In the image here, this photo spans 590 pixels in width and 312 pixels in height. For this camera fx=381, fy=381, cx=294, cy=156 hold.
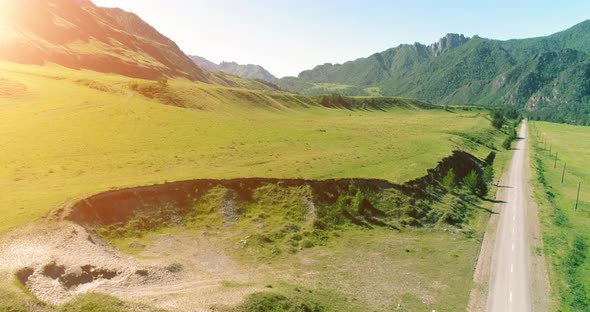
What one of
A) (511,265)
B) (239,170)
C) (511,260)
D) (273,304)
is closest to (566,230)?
(511,260)

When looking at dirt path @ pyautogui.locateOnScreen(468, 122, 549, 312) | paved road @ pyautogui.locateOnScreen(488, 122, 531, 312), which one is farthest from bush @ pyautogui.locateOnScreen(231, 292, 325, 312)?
paved road @ pyautogui.locateOnScreen(488, 122, 531, 312)

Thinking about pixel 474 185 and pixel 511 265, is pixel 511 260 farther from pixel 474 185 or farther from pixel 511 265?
pixel 474 185

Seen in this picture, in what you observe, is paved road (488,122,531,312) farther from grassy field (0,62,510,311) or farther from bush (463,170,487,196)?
bush (463,170,487,196)

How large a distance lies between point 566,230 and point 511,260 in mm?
23840

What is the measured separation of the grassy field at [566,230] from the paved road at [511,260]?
3.22 metres

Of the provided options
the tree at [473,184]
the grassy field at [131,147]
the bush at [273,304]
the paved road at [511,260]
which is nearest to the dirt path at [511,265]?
the paved road at [511,260]

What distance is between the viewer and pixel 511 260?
186 ft

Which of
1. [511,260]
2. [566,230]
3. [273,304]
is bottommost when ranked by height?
[566,230]

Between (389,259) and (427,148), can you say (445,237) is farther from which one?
(427,148)

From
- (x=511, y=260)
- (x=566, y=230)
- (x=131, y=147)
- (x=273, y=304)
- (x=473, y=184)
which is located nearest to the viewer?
(x=273, y=304)

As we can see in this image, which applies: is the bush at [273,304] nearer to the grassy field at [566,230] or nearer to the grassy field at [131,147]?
the grassy field at [131,147]

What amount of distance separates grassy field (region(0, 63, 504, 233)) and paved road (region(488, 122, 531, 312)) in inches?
772

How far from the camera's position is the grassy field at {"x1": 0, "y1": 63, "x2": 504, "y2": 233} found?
5883 cm

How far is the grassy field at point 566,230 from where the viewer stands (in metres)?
48.1
